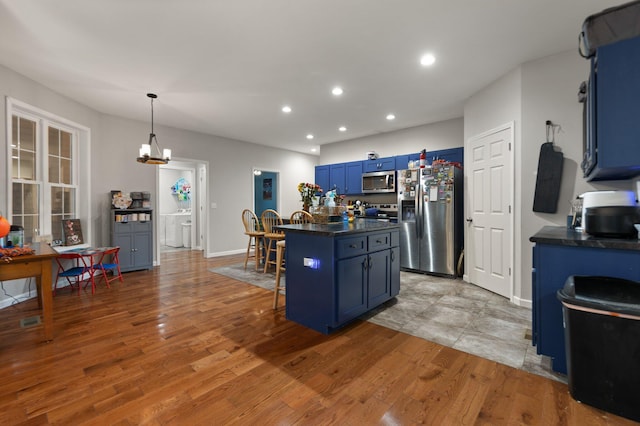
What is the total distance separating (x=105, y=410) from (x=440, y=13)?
3583 mm

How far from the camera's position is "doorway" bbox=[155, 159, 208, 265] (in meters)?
6.82

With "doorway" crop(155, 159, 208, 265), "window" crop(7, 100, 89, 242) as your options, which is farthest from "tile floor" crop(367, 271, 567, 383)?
"doorway" crop(155, 159, 208, 265)

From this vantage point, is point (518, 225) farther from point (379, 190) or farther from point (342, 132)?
point (342, 132)

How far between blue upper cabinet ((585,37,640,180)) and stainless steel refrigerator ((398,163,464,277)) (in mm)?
2572

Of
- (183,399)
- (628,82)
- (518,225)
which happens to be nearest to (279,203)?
(518,225)

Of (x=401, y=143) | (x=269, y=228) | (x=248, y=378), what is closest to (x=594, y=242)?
(x=248, y=378)

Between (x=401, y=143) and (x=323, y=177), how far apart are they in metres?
2.13

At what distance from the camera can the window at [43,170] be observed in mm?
3498

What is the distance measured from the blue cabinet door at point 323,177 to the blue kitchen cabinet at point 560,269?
5.42 metres

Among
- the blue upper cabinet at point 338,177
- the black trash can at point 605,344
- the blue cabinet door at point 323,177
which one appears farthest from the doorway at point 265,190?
the black trash can at point 605,344

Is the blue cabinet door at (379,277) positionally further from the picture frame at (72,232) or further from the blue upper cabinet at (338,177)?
the picture frame at (72,232)

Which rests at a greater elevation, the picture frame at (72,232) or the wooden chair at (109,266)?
the picture frame at (72,232)

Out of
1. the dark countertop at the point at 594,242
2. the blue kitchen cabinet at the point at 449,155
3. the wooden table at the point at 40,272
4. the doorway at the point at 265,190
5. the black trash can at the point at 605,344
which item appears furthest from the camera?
the doorway at the point at 265,190

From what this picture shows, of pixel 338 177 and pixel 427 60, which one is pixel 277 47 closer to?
pixel 427 60
